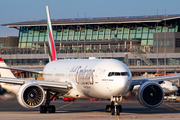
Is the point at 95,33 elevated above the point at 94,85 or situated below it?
above

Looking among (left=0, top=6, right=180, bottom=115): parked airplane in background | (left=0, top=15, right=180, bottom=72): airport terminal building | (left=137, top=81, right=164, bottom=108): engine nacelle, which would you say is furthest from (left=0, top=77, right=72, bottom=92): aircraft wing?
(left=0, top=15, right=180, bottom=72): airport terminal building

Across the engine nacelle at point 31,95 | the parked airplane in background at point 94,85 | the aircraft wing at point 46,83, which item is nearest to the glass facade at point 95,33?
the parked airplane in background at point 94,85

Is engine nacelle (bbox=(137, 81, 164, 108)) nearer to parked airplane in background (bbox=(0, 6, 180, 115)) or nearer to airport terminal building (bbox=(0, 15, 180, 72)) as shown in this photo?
parked airplane in background (bbox=(0, 6, 180, 115))

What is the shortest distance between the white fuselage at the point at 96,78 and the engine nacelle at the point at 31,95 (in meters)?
3.22

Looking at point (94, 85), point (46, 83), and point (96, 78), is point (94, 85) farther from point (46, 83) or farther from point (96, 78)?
point (46, 83)

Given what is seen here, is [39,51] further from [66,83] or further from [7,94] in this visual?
[66,83]

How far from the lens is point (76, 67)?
30266 mm

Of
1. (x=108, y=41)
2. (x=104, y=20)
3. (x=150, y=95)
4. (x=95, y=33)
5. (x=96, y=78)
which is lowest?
(x=150, y=95)

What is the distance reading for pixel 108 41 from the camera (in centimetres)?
9375

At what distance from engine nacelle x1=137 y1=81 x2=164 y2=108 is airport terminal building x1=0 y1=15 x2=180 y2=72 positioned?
165ft

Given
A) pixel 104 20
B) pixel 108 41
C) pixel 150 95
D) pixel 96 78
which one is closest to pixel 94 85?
pixel 96 78

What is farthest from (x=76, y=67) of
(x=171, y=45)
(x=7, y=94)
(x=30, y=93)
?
(x=171, y=45)

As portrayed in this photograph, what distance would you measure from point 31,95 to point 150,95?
30.9ft

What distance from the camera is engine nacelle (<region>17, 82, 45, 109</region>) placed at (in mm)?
26500
